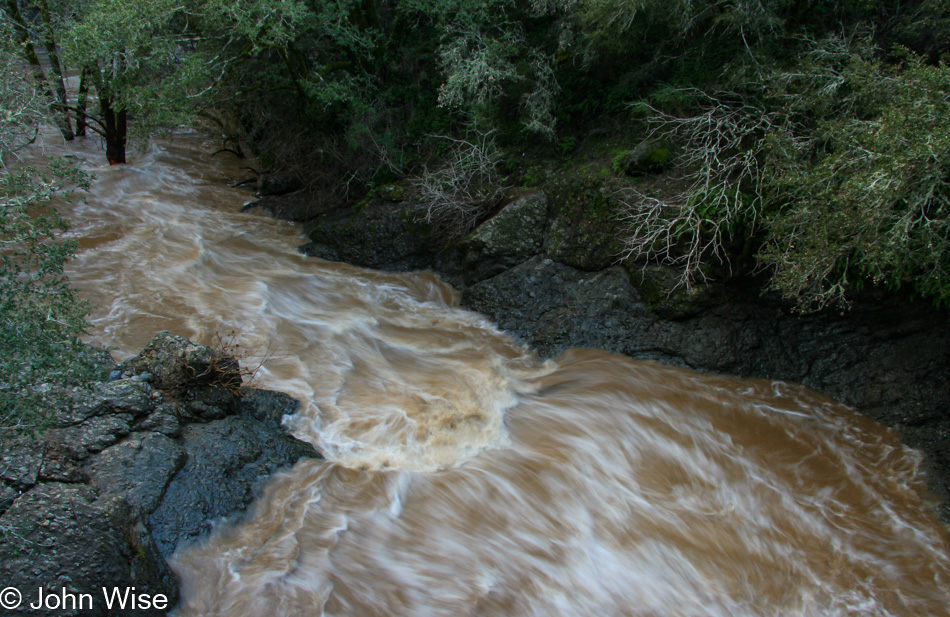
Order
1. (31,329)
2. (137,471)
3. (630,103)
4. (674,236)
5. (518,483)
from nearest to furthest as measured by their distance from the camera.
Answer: (31,329) → (137,471) → (518,483) → (674,236) → (630,103)

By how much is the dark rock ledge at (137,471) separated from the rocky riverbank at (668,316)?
377 centimetres

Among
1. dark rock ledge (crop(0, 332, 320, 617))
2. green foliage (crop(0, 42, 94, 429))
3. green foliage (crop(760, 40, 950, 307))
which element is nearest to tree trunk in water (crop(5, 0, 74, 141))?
green foliage (crop(0, 42, 94, 429))

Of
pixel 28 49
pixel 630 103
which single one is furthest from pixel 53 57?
pixel 630 103

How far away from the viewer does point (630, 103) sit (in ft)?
28.0

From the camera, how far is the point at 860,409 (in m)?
6.75

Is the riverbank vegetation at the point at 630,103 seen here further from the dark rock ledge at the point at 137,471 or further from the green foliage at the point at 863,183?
the dark rock ledge at the point at 137,471

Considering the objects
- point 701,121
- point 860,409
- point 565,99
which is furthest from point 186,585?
point 565,99

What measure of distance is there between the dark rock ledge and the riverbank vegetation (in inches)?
193

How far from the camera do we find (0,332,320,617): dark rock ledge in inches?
153

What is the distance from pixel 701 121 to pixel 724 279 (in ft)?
6.93

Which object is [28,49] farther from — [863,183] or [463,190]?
[863,183]

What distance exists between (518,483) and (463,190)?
532 cm

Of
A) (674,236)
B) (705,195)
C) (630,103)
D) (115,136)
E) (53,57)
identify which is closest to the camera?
→ (705,195)

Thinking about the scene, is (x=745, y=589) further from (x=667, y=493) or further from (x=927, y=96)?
(x=927, y=96)
